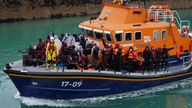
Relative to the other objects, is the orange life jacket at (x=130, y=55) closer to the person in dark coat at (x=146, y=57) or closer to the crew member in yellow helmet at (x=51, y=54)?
the person in dark coat at (x=146, y=57)

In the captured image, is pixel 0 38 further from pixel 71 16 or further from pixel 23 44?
pixel 71 16

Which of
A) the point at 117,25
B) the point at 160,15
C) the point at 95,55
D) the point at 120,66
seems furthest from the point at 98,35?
the point at 160,15

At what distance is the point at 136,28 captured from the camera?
14336 millimetres

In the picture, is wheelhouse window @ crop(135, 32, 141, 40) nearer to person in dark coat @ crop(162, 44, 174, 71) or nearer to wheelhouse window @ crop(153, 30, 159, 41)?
wheelhouse window @ crop(153, 30, 159, 41)

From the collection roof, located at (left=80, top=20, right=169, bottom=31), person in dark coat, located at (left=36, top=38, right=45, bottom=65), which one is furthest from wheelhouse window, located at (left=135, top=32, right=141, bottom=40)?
person in dark coat, located at (left=36, top=38, right=45, bottom=65)

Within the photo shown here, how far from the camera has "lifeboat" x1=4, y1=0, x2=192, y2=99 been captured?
12.9m

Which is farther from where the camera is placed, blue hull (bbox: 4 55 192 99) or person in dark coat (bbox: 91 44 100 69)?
person in dark coat (bbox: 91 44 100 69)

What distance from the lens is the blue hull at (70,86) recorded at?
12867 mm

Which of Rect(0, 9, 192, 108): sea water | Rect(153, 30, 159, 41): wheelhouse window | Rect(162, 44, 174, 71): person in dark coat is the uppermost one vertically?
Rect(153, 30, 159, 41): wheelhouse window

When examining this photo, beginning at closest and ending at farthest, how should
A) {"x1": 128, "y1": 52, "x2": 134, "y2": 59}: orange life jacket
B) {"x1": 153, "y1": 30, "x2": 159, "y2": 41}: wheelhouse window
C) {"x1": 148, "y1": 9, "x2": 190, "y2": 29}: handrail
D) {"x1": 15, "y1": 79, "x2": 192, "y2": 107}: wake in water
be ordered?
{"x1": 15, "y1": 79, "x2": 192, "y2": 107}: wake in water
{"x1": 128, "y1": 52, "x2": 134, "y2": 59}: orange life jacket
{"x1": 153, "y1": 30, "x2": 159, "y2": 41}: wheelhouse window
{"x1": 148, "y1": 9, "x2": 190, "y2": 29}: handrail

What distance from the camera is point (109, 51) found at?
13516mm

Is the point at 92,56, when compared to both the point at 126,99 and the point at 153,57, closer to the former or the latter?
the point at 126,99

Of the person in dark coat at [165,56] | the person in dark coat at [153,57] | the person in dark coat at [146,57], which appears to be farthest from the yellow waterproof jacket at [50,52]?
the person in dark coat at [165,56]

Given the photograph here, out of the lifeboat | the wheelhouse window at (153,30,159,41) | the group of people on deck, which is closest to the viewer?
Result: the lifeboat
